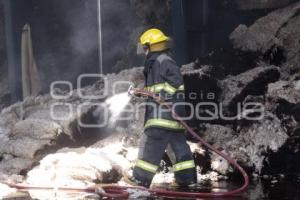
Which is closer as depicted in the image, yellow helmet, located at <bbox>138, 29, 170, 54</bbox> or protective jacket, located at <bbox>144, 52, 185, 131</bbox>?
protective jacket, located at <bbox>144, 52, 185, 131</bbox>

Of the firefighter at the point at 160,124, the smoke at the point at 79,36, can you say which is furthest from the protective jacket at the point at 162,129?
the smoke at the point at 79,36

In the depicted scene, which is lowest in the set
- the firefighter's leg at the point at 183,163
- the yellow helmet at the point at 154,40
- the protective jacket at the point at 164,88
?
the firefighter's leg at the point at 183,163

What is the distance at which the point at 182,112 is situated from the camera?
16.3ft

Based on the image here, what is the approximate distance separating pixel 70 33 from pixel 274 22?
502cm

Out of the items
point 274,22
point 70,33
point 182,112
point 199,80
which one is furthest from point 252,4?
point 70,33

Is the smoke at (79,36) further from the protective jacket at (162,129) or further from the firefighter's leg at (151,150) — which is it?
the firefighter's leg at (151,150)

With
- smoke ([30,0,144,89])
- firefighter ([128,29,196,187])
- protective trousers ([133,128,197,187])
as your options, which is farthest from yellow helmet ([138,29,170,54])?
smoke ([30,0,144,89])

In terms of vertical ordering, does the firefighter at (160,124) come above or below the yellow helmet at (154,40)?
below

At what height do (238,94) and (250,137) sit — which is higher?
(238,94)

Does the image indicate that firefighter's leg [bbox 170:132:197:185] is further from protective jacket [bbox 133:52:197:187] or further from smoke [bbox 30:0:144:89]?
smoke [bbox 30:0:144:89]

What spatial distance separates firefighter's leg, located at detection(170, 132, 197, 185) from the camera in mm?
4852

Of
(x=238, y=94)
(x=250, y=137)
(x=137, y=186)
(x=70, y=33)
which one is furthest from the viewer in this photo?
(x=70, y=33)

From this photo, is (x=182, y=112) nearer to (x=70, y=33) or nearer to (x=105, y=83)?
(x=105, y=83)

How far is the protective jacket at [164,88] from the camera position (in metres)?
4.76
